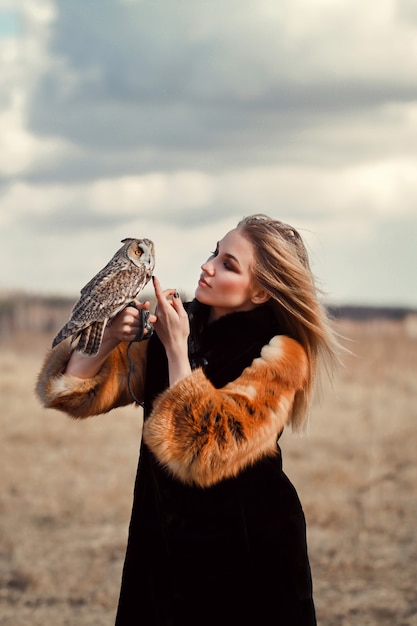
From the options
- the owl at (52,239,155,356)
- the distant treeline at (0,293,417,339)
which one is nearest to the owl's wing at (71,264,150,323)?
the owl at (52,239,155,356)

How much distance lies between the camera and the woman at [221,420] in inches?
105

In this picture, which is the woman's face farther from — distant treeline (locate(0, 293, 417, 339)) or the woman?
distant treeline (locate(0, 293, 417, 339))

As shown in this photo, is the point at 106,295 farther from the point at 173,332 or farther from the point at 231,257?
the point at 231,257

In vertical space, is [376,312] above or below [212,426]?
below

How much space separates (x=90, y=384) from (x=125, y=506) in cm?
622

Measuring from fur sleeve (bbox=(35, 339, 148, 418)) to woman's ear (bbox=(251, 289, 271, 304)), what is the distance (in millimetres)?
448

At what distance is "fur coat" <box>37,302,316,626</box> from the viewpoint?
2666mm

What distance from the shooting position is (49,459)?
35.3 feet

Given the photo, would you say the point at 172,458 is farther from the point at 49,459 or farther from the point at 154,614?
the point at 49,459

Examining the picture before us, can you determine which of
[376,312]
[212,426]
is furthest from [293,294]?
[376,312]

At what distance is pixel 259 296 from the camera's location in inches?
116

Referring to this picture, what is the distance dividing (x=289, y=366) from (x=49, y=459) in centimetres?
846

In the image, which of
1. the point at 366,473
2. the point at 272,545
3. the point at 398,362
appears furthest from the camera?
the point at 398,362

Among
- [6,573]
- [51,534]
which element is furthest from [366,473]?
[6,573]
